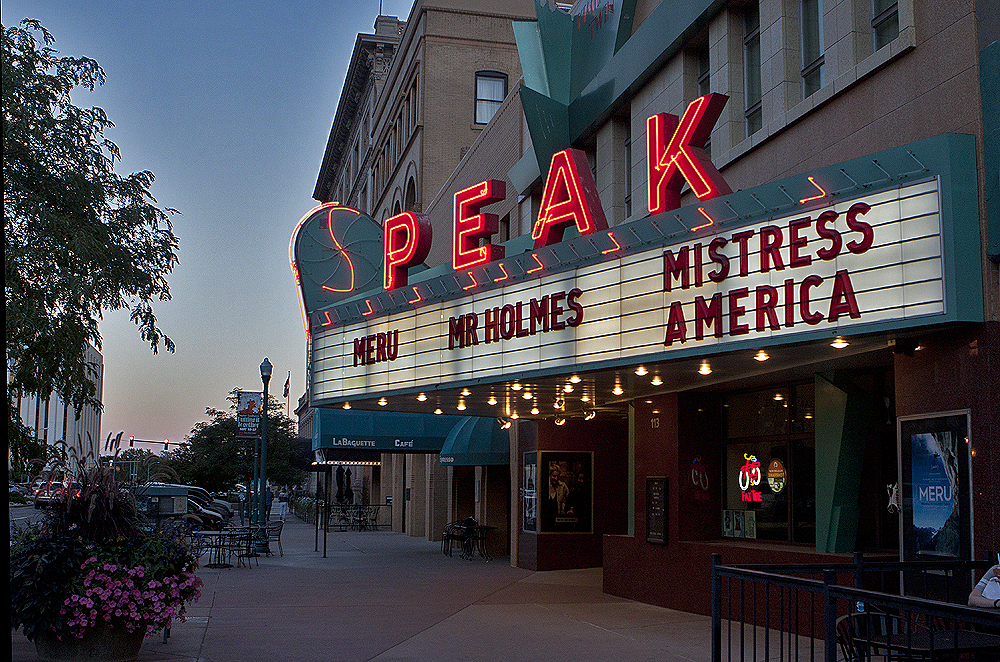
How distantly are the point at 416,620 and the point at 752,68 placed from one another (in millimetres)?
9679

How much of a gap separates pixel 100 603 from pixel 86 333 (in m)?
4.13

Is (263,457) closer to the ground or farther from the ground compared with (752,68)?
closer to the ground

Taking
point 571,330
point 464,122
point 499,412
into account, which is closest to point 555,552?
point 499,412

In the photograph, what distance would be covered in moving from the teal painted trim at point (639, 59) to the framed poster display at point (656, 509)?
7.08 m

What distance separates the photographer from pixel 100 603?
10.1m

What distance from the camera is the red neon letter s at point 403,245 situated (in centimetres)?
1780

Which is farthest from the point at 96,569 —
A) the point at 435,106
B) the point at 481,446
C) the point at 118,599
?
the point at 435,106

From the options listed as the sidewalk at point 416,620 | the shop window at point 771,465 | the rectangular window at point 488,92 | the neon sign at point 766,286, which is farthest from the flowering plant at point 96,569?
the rectangular window at point 488,92

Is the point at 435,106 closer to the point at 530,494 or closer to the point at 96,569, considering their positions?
the point at 530,494

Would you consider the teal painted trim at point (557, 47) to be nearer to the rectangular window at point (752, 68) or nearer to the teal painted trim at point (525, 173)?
the teal painted trim at point (525, 173)

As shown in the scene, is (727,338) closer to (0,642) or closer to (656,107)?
(656,107)

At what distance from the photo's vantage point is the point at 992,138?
380 inches

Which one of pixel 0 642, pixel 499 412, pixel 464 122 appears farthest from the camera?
pixel 464 122

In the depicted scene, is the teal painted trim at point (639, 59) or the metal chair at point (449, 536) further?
the metal chair at point (449, 536)
